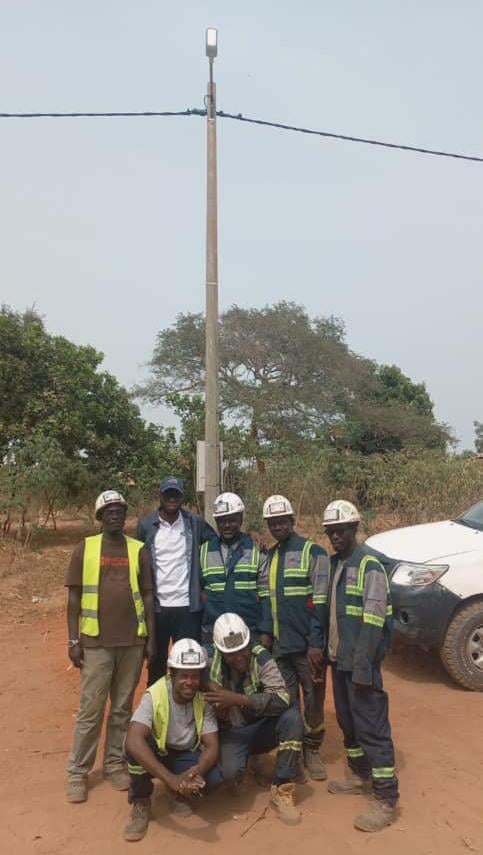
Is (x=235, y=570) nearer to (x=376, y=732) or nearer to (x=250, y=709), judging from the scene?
(x=250, y=709)

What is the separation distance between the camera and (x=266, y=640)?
408 centimetres

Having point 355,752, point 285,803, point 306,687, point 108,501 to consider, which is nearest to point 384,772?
point 355,752

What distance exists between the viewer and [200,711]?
3.69m

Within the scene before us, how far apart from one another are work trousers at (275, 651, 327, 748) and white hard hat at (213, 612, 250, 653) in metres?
0.41

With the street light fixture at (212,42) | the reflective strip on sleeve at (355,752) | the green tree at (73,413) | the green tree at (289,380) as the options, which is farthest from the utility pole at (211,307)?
the green tree at (289,380)

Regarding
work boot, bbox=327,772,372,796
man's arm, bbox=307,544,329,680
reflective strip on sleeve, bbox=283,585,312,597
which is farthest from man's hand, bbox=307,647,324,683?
work boot, bbox=327,772,372,796

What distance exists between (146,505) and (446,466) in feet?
18.0

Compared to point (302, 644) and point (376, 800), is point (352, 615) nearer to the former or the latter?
point (302, 644)

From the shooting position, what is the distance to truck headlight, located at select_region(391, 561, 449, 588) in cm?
559

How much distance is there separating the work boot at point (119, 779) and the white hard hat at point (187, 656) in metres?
0.91

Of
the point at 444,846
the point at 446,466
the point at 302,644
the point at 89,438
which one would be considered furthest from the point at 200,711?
the point at 446,466

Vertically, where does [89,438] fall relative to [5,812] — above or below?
above

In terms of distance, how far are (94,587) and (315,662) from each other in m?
1.29

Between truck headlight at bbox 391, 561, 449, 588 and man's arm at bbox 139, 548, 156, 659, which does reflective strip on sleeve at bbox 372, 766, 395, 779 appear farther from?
truck headlight at bbox 391, 561, 449, 588
